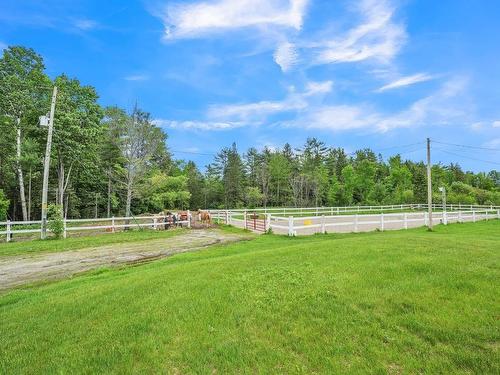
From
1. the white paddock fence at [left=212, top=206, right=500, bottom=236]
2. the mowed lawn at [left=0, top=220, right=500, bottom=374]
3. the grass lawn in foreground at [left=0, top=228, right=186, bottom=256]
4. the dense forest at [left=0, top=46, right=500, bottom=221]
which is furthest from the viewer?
the dense forest at [left=0, top=46, right=500, bottom=221]

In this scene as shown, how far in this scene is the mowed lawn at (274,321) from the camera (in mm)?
3285

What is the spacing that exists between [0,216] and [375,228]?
89.9ft

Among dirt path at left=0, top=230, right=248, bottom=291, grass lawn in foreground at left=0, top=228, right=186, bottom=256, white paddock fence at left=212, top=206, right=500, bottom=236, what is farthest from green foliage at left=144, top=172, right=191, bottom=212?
dirt path at left=0, top=230, right=248, bottom=291

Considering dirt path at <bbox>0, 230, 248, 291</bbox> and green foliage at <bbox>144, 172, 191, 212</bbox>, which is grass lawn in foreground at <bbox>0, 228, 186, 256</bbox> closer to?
dirt path at <bbox>0, 230, 248, 291</bbox>

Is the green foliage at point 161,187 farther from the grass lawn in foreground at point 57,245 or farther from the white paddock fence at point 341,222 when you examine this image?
the grass lawn in foreground at point 57,245

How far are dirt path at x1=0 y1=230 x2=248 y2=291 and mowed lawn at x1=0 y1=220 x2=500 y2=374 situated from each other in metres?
2.03

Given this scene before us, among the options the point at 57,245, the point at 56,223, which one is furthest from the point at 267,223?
the point at 56,223

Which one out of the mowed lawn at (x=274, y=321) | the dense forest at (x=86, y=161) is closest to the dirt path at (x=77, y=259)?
the mowed lawn at (x=274, y=321)

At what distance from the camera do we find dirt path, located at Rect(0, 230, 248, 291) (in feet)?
27.1

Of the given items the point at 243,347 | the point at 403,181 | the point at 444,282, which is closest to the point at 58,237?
the point at 243,347

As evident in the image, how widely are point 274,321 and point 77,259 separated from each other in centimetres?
873

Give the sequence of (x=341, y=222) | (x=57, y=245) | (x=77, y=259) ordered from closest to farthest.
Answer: (x=77, y=259), (x=57, y=245), (x=341, y=222)

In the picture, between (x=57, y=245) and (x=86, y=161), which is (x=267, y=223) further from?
(x=86, y=161)

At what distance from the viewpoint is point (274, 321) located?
4.07 meters
